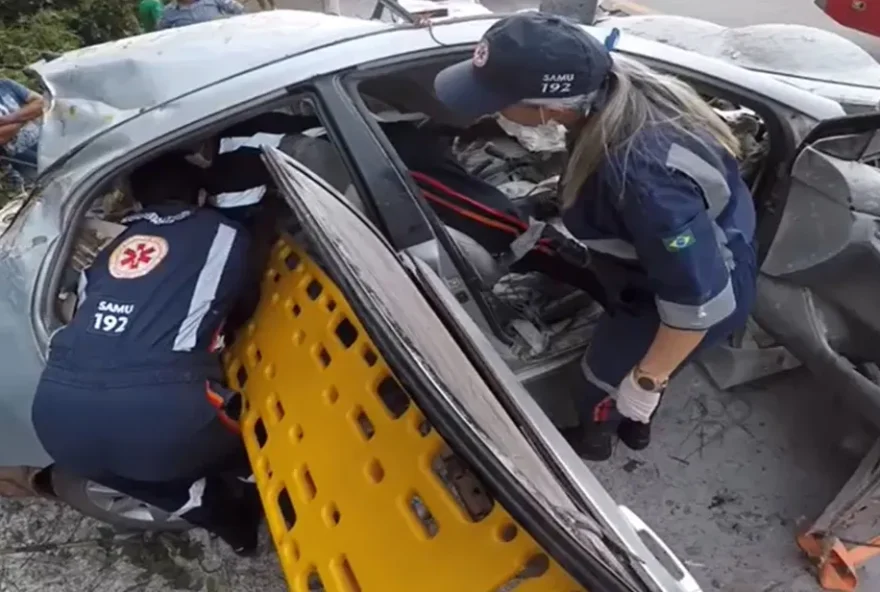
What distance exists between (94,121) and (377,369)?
3.65 feet

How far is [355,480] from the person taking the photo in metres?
1.66

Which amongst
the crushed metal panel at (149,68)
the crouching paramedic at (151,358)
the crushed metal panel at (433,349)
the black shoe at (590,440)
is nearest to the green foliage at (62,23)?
the crushed metal panel at (149,68)

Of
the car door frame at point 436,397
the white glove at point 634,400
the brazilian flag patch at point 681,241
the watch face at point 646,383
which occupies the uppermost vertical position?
the car door frame at point 436,397

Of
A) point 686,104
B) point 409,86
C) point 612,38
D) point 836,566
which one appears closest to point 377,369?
point 686,104

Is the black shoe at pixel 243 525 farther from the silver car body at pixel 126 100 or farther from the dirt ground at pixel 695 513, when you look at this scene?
the silver car body at pixel 126 100

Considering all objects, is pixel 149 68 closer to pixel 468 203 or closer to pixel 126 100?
pixel 126 100

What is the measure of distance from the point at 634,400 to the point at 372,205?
2.85ft

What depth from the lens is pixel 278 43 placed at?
7.97 feet

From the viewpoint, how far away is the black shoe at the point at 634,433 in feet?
9.34

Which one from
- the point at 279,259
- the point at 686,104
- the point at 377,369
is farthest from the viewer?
the point at 279,259

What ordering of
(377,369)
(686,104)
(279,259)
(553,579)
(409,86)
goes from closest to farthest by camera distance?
(553,579)
(377,369)
(686,104)
(279,259)
(409,86)

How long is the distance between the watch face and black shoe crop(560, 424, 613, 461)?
1.19ft

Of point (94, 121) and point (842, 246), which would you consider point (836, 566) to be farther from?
point (94, 121)

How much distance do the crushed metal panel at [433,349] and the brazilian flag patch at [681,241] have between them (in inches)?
23.6
